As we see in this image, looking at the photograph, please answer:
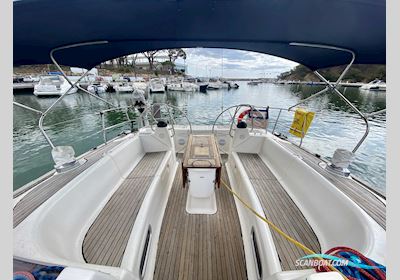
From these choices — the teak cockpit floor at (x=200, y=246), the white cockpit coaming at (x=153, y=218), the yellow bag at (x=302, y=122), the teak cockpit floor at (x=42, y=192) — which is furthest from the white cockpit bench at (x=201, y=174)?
the yellow bag at (x=302, y=122)

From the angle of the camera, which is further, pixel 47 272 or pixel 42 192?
pixel 42 192

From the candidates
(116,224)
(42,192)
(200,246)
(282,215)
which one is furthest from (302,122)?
(42,192)

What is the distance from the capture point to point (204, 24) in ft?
4.44

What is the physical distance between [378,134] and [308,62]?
8.03 m

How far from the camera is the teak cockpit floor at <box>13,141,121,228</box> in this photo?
1317 millimetres

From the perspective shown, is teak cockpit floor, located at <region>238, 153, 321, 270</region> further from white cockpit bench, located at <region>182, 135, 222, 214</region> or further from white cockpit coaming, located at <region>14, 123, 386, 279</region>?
white cockpit bench, located at <region>182, 135, 222, 214</region>

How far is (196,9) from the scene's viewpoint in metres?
1.19

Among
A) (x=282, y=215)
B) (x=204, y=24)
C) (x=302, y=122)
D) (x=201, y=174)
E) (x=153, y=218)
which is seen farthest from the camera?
(x=302, y=122)

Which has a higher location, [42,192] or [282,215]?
[42,192]

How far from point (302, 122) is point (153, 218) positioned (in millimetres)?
2857

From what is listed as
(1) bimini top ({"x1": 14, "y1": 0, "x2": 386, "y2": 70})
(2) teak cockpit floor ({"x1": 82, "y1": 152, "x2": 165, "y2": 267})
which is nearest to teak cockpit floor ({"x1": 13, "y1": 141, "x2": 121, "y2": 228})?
(2) teak cockpit floor ({"x1": 82, "y1": 152, "x2": 165, "y2": 267})

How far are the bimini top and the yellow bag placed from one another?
110 cm

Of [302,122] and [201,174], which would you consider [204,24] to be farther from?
[302,122]

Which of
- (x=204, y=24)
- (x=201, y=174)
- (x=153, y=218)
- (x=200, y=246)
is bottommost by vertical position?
(x=200, y=246)
